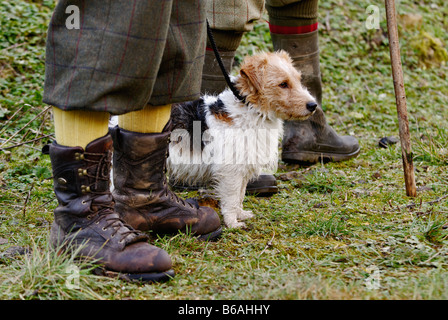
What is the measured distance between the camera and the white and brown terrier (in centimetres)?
314

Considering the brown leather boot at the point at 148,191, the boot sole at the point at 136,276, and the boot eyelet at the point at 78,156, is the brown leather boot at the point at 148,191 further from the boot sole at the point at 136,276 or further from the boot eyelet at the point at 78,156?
the boot sole at the point at 136,276

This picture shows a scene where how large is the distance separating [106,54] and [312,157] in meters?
2.74

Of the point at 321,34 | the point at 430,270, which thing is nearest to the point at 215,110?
the point at 430,270

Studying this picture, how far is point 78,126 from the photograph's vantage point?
207 centimetres

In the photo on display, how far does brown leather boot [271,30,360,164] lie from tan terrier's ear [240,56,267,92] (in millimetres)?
1018

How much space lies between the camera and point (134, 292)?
1.98 metres

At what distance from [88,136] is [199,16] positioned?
762mm

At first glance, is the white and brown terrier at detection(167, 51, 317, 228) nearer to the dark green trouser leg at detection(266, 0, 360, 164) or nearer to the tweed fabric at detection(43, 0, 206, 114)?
the dark green trouser leg at detection(266, 0, 360, 164)

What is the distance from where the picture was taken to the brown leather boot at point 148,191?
2.41 meters

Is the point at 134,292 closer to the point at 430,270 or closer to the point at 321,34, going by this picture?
the point at 430,270

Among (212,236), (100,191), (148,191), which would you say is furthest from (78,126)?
(212,236)

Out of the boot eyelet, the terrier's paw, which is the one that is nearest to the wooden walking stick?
the terrier's paw

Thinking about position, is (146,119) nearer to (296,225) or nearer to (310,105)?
(296,225)
